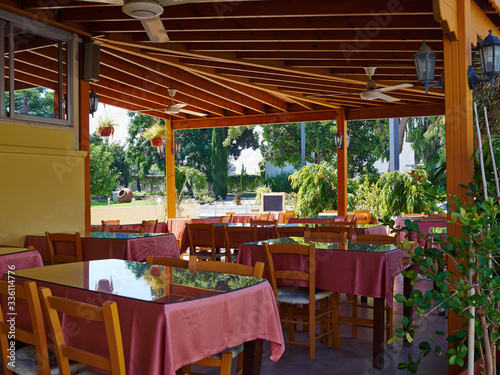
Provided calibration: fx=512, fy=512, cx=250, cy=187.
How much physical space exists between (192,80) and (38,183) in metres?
4.20

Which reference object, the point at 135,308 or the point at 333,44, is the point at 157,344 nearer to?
the point at 135,308

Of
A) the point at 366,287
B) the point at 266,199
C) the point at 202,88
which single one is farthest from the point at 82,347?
the point at 266,199

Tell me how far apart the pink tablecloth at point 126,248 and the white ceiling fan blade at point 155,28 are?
6.57 feet

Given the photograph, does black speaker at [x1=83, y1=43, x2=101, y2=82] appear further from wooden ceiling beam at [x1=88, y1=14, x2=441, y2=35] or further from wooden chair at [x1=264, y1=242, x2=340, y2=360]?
wooden chair at [x1=264, y1=242, x2=340, y2=360]

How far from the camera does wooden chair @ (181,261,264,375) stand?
2.49 m

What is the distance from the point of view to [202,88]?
9648 millimetres

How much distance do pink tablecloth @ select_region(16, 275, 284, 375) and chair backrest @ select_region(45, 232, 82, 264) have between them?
2.47m

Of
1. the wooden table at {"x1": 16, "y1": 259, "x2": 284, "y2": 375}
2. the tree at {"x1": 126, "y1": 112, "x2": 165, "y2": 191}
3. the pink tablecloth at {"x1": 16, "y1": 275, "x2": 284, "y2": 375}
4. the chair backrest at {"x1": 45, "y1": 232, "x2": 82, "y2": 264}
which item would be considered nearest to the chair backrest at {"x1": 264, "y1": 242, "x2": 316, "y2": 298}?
the wooden table at {"x1": 16, "y1": 259, "x2": 284, "y2": 375}

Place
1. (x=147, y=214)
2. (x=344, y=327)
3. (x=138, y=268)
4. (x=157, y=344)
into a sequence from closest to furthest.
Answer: (x=157, y=344) → (x=138, y=268) → (x=344, y=327) → (x=147, y=214)

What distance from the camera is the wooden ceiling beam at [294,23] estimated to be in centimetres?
553

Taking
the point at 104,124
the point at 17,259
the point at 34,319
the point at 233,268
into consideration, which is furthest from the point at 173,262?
the point at 104,124

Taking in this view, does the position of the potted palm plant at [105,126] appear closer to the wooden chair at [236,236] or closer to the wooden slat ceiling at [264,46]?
the wooden slat ceiling at [264,46]

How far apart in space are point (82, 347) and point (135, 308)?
0.45 m

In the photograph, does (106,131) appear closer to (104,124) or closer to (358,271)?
(104,124)
